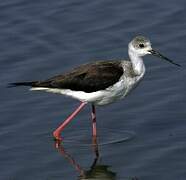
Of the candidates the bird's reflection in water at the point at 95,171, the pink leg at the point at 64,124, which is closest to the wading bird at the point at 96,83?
the pink leg at the point at 64,124

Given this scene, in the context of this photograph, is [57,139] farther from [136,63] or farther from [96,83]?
[136,63]

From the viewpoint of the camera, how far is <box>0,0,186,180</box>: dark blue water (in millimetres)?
11305

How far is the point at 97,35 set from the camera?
1595 cm

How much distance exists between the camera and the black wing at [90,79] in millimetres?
12359

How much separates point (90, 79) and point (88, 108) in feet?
4.19

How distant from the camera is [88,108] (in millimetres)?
13625

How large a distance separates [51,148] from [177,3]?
6024mm

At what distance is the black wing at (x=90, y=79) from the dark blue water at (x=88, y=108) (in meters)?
0.71

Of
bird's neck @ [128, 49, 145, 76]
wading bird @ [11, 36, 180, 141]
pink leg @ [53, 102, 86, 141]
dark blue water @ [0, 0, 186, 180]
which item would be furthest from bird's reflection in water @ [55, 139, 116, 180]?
bird's neck @ [128, 49, 145, 76]

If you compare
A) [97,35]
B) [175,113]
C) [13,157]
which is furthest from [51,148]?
[97,35]

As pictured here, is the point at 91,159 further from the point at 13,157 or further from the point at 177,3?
the point at 177,3

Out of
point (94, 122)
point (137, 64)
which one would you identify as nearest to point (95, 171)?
point (94, 122)

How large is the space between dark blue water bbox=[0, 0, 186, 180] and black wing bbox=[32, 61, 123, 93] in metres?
0.71

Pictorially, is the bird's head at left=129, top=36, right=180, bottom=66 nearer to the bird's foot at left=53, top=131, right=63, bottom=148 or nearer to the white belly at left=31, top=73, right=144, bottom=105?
the white belly at left=31, top=73, right=144, bottom=105
